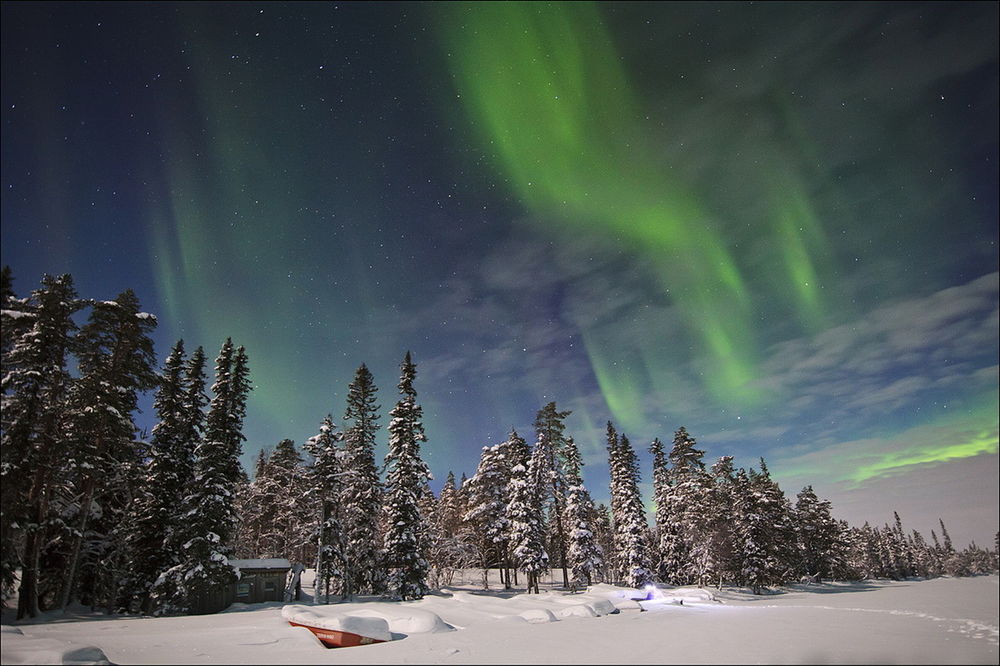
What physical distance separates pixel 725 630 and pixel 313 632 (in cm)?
1553

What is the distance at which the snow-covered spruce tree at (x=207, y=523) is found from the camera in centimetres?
2961

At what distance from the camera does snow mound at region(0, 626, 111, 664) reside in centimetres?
1138

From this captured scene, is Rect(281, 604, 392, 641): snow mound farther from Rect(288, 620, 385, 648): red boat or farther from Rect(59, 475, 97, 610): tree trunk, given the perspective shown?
Rect(59, 475, 97, 610): tree trunk

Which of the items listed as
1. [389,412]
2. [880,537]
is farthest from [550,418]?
[880,537]

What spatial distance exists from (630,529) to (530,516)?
42.1ft

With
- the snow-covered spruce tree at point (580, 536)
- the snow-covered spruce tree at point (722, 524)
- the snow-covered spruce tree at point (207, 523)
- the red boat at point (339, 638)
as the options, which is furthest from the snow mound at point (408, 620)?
the snow-covered spruce tree at point (722, 524)

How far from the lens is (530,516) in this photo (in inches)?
1758

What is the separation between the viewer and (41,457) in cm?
2423

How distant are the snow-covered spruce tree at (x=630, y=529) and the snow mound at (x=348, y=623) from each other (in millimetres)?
38331

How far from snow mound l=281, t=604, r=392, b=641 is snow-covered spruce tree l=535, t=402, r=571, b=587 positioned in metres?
31.1

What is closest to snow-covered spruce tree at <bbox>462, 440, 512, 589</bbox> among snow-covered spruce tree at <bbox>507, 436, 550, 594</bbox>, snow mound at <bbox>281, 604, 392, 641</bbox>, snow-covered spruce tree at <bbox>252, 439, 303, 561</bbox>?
snow-covered spruce tree at <bbox>507, 436, 550, 594</bbox>

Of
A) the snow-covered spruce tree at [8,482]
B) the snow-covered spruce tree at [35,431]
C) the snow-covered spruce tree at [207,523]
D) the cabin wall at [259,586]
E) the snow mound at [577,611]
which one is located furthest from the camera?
the cabin wall at [259,586]

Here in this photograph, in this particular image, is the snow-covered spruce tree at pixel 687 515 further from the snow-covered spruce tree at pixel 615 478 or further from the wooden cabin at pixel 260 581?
the wooden cabin at pixel 260 581

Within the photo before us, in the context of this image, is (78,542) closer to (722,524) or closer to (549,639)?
(549,639)
